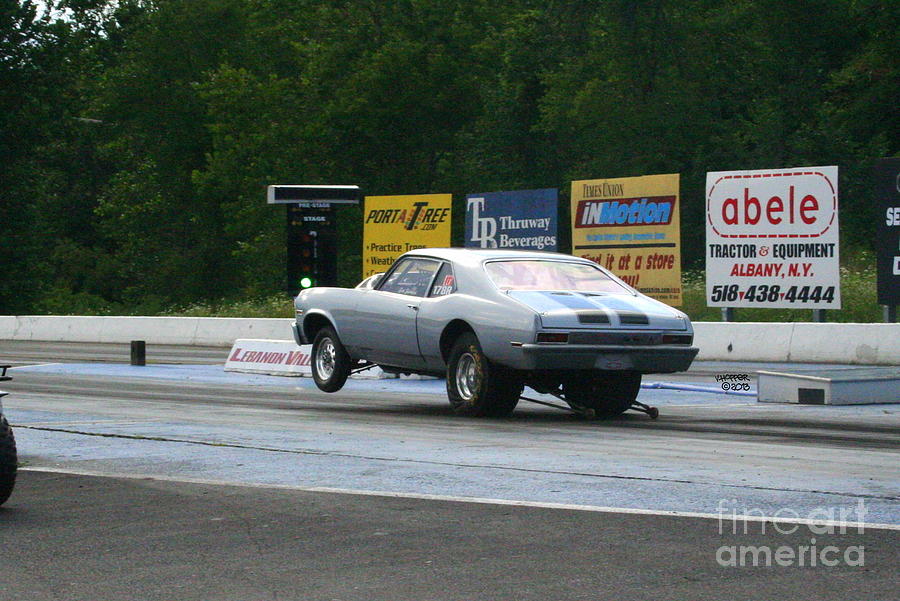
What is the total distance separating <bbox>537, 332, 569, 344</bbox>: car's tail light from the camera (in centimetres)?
1271

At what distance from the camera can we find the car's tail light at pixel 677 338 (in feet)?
43.4

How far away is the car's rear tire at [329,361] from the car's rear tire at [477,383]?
2.00 metres

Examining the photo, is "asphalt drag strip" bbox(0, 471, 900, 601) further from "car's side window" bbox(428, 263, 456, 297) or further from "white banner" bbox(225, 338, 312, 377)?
"white banner" bbox(225, 338, 312, 377)

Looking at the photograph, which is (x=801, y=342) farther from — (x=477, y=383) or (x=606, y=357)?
(x=477, y=383)

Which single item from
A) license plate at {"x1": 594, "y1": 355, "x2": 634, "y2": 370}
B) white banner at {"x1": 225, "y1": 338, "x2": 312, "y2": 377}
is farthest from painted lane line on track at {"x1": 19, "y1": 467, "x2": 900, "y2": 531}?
white banner at {"x1": 225, "y1": 338, "x2": 312, "y2": 377}

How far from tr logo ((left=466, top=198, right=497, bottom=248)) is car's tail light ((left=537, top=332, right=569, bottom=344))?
16.4 meters

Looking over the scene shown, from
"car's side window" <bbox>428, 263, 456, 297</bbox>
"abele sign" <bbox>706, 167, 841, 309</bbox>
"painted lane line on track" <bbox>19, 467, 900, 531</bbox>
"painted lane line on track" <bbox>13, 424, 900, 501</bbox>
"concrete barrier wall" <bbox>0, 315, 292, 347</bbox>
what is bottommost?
"painted lane line on track" <bbox>19, 467, 900, 531</bbox>

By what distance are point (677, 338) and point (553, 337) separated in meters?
1.31

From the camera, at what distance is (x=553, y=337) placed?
12.7 m

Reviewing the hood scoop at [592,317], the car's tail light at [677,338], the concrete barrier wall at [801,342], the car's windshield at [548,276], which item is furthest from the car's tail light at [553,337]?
the concrete barrier wall at [801,342]

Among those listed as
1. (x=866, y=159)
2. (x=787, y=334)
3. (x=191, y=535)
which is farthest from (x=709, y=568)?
(x=866, y=159)

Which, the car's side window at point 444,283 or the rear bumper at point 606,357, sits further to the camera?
the car's side window at point 444,283

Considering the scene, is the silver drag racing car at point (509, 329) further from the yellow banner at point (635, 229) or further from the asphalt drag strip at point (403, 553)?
the yellow banner at point (635, 229)

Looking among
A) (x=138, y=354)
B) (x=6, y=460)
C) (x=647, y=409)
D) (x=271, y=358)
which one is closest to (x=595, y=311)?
(x=647, y=409)
